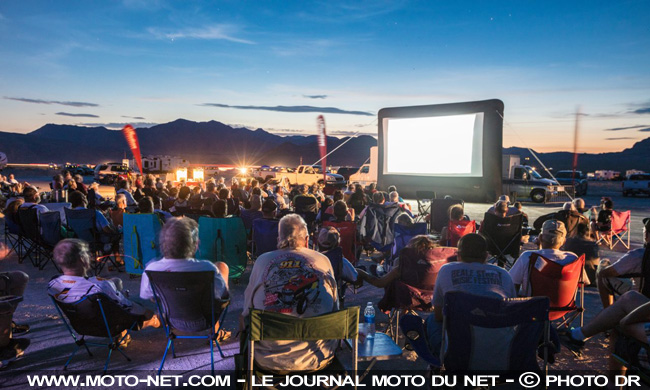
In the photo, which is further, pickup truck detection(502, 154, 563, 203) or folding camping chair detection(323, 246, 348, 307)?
pickup truck detection(502, 154, 563, 203)

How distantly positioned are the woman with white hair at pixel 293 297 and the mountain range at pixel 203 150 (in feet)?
364

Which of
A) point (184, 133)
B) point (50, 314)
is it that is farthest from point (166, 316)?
point (184, 133)

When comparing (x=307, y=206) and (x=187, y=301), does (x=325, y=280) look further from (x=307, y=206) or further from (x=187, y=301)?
(x=307, y=206)

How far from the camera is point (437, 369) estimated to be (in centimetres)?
253

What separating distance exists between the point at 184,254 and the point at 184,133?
203 meters

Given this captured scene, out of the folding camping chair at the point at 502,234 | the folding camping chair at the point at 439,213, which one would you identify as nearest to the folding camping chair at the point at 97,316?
the folding camping chair at the point at 502,234

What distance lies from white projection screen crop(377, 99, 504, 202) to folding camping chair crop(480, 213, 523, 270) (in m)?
5.81

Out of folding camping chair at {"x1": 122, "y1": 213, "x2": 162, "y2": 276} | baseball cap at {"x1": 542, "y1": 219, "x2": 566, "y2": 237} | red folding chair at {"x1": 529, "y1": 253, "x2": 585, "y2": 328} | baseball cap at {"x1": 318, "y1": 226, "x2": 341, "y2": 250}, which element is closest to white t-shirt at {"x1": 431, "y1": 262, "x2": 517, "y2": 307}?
red folding chair at {"x1": 529, "y1": 253, "x2": 585, "y2": 328}

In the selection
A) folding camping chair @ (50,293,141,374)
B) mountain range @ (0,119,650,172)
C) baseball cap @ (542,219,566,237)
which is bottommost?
folding camping chair @ (50,293,141,374)

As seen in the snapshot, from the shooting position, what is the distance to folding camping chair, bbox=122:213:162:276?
5547 millimetres

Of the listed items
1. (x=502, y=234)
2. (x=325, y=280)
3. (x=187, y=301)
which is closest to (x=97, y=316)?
(x=187, y=301)

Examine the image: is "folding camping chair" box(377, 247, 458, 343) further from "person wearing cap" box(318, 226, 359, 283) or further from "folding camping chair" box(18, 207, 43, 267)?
"folding camping chair" box(18, 207, 43, 267)

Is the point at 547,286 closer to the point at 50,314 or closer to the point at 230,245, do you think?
the point at 230,245

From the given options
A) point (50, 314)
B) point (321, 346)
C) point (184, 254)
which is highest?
point (184, 254)
